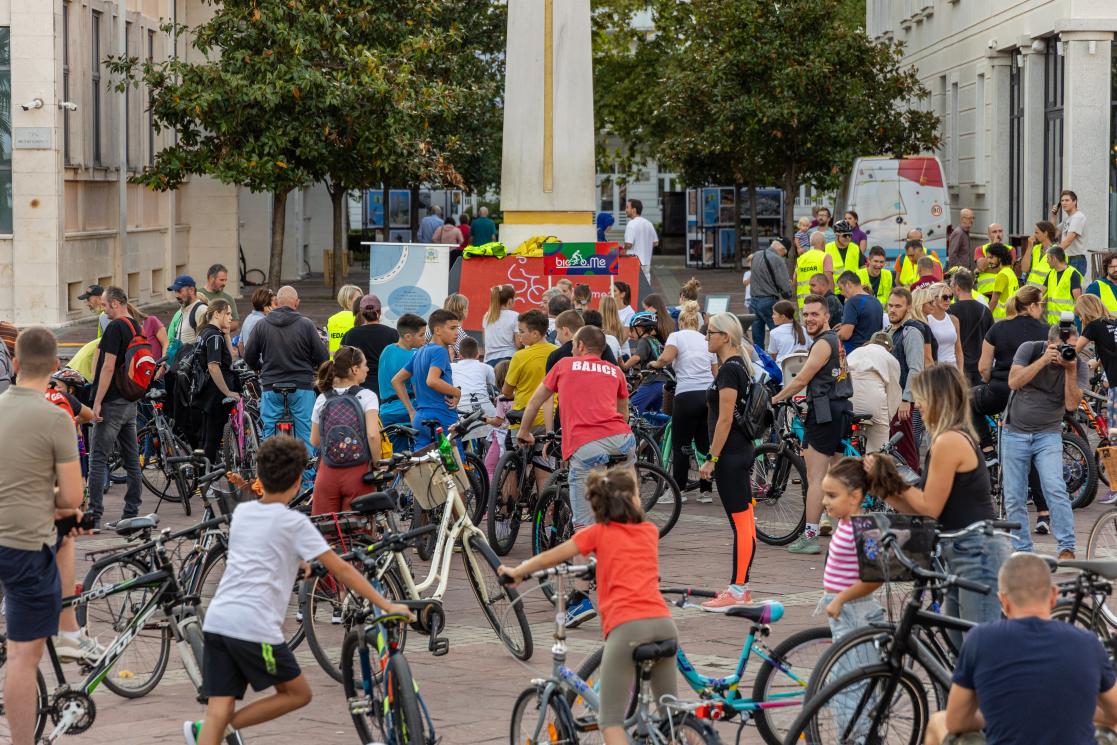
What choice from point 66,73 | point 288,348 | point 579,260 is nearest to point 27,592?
point 288,348

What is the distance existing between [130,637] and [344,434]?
2.36 m

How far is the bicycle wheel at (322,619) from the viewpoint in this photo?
28.2ft

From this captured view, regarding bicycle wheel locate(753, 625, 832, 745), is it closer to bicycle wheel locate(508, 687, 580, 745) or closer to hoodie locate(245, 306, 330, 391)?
bicycle wheel locate(508, 687, 580, 745)

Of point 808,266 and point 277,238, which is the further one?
point 277,238

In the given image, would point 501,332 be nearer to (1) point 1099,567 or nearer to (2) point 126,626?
(2) point 126,626

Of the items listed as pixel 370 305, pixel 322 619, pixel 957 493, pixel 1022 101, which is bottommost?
pixel 322 619

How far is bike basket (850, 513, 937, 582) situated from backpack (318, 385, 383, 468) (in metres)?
3.70

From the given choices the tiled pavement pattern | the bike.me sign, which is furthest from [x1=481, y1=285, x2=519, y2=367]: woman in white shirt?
the bike.me sign

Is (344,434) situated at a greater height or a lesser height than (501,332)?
lesser

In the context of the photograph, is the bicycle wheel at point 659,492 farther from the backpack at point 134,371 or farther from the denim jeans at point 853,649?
the denim jeans at point 853,649

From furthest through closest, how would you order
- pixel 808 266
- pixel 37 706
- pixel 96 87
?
pixel 96 87 → pixel 808 266 → pixel 37 706

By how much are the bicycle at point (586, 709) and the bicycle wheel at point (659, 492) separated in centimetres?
574

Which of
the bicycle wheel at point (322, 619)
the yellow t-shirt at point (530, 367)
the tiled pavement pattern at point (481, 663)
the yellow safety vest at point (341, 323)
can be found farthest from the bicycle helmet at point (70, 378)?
the bicycle wheel at point (322, 619)

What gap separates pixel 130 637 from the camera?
7582 mm
